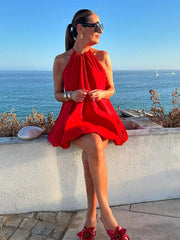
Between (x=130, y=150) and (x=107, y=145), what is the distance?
262mm

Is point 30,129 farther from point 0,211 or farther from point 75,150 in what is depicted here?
point 0,211

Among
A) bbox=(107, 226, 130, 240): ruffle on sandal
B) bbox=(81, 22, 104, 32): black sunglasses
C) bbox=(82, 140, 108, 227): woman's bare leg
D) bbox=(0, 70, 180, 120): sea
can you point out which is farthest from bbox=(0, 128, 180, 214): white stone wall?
bbox=(0, 70, 180, 120): sea

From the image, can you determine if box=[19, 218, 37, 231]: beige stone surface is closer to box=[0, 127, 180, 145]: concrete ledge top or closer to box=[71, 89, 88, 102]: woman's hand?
box=[0, 127, 180, 145]: concrete ledge top

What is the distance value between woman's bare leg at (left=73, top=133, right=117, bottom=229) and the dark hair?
1.03 meters

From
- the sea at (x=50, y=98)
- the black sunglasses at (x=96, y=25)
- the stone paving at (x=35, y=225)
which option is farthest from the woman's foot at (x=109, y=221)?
the sea at (x=50, y=98)

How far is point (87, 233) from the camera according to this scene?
6.72 feet

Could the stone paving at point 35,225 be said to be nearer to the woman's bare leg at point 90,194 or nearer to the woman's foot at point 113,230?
the woman's bare leg at point 90,194

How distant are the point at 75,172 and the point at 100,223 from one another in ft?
1.78

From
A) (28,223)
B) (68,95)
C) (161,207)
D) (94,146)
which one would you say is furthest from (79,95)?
(161,207)

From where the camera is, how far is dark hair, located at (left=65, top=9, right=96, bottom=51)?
2.16m

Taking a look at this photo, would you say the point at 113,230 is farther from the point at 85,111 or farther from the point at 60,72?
the point at 60,72

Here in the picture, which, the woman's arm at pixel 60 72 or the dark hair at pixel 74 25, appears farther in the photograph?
the woman's arm at pixel 60 72

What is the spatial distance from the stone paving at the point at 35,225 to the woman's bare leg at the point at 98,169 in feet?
1.60

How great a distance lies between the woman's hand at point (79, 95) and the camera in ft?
6.95
